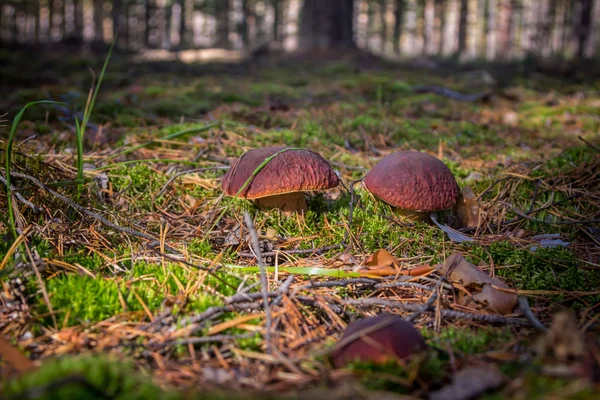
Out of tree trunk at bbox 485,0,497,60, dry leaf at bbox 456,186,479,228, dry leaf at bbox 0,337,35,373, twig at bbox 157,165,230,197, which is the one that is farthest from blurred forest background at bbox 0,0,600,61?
dry leaf at bbox 0,337,35,373

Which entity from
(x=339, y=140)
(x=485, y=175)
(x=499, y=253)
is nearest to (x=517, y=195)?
(x=485, y=175)

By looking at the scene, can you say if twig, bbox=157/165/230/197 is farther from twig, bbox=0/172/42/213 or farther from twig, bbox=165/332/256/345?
twig, bbox=165/332/256/345

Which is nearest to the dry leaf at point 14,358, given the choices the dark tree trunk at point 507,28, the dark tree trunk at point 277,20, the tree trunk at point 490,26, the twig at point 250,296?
the twig at point 250,296

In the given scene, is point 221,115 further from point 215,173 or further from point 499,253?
point 499,253

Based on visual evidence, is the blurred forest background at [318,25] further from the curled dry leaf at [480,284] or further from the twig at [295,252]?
the curled dry leaf at [480,284]

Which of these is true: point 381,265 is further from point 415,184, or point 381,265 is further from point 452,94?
point 452,94

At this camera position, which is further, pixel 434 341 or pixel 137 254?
pixel 137 254
